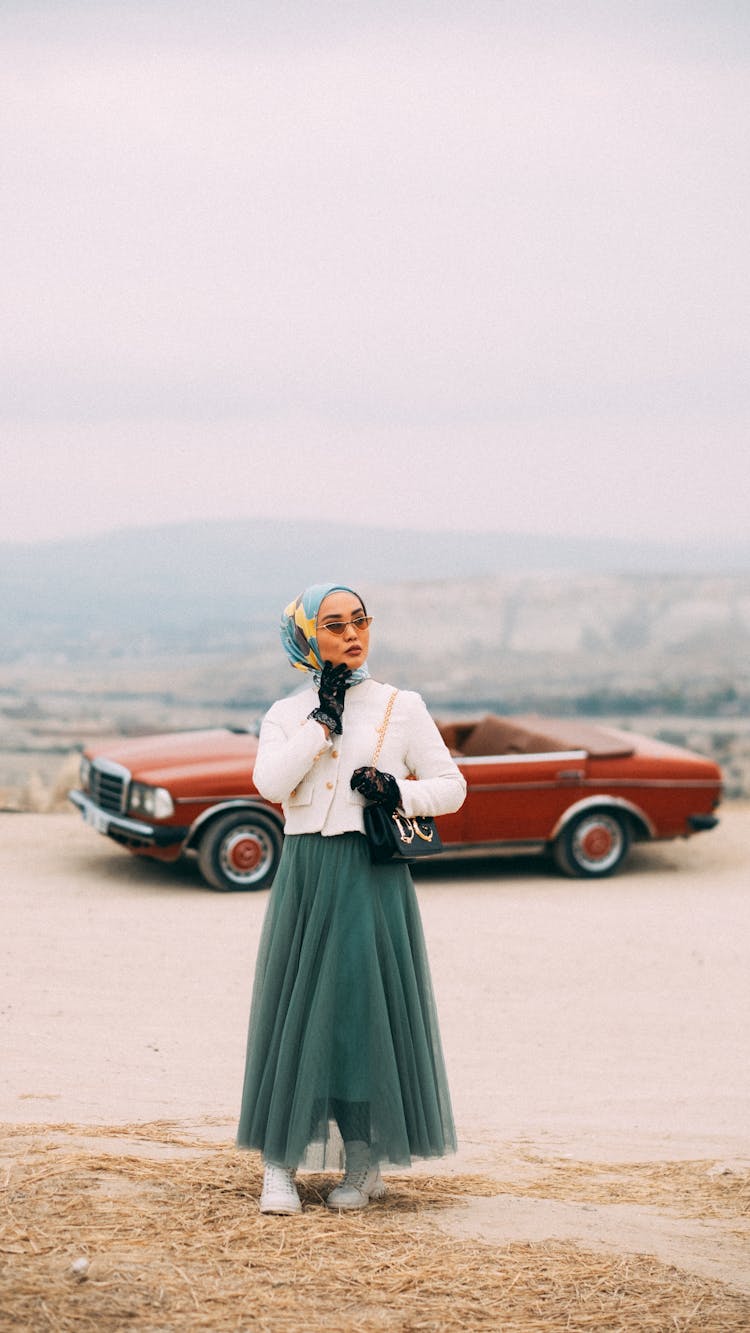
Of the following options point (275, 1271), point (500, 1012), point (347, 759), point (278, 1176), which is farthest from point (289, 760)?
point (500, 1012)

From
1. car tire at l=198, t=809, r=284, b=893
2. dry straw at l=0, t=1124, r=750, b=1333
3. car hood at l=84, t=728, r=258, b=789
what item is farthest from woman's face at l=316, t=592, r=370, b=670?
car tire at l=198, t=809, r=284, b=893

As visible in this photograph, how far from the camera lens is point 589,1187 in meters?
5.83

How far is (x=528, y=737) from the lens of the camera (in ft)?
43.0

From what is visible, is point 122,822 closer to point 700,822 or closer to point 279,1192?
point 700,822

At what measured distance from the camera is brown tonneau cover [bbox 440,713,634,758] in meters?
12.9

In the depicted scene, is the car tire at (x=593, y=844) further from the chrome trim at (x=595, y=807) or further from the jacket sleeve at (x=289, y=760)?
the jacket sleeve at (x=289, y=760)

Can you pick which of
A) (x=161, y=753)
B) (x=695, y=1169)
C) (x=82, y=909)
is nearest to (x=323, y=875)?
(x=695, y=1169)

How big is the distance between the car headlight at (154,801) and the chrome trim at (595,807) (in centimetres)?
295

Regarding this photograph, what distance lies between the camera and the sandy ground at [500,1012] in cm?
661

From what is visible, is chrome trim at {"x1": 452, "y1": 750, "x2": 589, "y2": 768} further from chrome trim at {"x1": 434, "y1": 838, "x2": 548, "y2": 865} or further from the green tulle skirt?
the green tulle skirt

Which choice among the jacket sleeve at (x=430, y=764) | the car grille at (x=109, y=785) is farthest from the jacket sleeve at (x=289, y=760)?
the car grille at (x=109, y=785)

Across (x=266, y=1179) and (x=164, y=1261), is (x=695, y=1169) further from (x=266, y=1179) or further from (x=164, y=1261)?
(x=164, y=1261)

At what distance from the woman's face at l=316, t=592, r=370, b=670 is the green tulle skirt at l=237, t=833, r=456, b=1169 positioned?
1.76ft

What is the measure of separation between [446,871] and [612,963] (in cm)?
314
